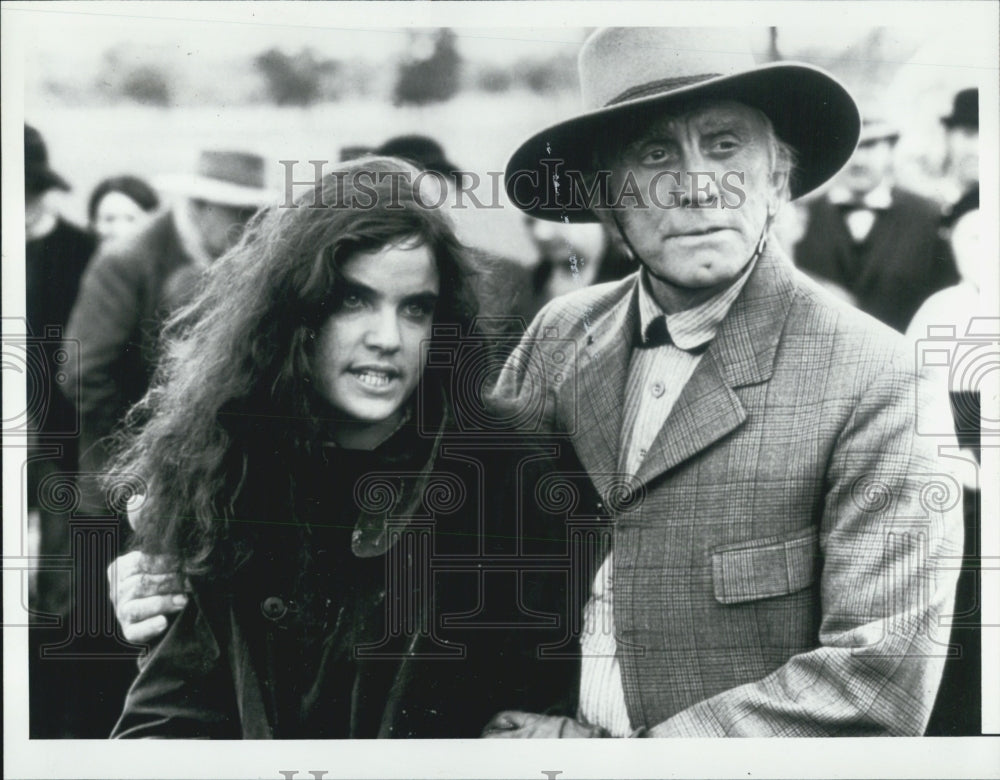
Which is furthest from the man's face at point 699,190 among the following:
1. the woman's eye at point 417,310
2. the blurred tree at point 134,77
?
the blurred tree at point 134,77

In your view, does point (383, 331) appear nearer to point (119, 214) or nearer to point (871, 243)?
point (119, 214)

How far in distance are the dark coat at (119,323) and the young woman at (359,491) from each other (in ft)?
0.72

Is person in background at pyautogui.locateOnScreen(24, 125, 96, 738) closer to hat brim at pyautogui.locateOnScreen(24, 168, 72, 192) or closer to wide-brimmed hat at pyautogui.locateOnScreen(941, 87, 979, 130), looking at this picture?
hat brim at pyautogui.locateOnScreen(24, 168, 72, 192)

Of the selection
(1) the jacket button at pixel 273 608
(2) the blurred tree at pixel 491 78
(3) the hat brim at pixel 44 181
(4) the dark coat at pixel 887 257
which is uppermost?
(2) the blurred tree at pixel 491 78

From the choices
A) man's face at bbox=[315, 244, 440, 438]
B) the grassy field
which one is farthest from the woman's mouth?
the grassy field

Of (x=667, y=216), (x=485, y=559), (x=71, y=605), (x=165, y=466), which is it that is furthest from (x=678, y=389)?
(x=71, y=605)

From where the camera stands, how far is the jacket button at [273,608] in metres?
3.74

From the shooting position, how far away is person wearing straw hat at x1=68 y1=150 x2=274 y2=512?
3762 millimetres

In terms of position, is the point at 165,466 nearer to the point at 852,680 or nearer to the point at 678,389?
the point at 678,389

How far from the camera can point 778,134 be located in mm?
3713

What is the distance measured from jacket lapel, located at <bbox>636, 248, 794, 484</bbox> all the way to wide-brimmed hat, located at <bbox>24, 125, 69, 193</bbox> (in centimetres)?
207

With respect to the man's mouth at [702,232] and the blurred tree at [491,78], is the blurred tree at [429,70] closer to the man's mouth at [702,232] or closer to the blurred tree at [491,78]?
the blurred tree at [491,78]

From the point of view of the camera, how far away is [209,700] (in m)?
3.77

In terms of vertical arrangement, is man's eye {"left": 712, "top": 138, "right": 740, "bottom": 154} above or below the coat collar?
above
